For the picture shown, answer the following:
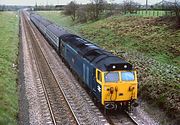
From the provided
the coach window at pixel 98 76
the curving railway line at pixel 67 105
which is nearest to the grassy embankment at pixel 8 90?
the curving railway line at pixel 67 105

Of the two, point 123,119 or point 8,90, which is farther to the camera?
point 8,90

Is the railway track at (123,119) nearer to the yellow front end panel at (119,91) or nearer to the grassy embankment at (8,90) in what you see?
the yellow front end panel at (119,91)

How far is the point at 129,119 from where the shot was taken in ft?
59.7

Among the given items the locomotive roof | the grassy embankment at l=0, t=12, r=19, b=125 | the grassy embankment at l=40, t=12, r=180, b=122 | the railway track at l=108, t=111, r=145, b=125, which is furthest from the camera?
the grassy embankment at l=40, t=12, r=180, b=122

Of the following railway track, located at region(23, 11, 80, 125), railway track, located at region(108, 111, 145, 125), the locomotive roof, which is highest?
the locomotive roof

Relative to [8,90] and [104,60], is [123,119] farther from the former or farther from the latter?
[8,90]

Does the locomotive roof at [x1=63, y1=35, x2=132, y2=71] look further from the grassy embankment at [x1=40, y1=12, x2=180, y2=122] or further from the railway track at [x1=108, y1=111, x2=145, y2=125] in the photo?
the grassy embankment at [x1=40, y1=12, x2=180, y2=122]

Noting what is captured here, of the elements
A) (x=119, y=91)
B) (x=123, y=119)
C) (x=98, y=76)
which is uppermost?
(x=98, y=76)

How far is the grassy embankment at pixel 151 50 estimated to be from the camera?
20.3m

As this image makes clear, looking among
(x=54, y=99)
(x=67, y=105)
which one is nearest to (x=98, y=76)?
(x=67, y=105)

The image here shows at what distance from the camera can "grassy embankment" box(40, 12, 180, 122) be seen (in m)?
20.3

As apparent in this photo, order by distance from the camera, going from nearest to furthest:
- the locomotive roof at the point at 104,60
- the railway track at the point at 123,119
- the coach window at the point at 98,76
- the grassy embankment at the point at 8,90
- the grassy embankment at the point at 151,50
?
the grassy embankment at the point at 8,90, the railway track at the point at 123,119, the locomotive roof at the point at 104,60, the coach window at the point at 98,76, the grassy embankment at the point at 151,50

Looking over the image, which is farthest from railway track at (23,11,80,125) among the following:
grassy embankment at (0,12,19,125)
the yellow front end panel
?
the yellow front end panel

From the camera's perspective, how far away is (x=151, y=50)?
34.5 meters
